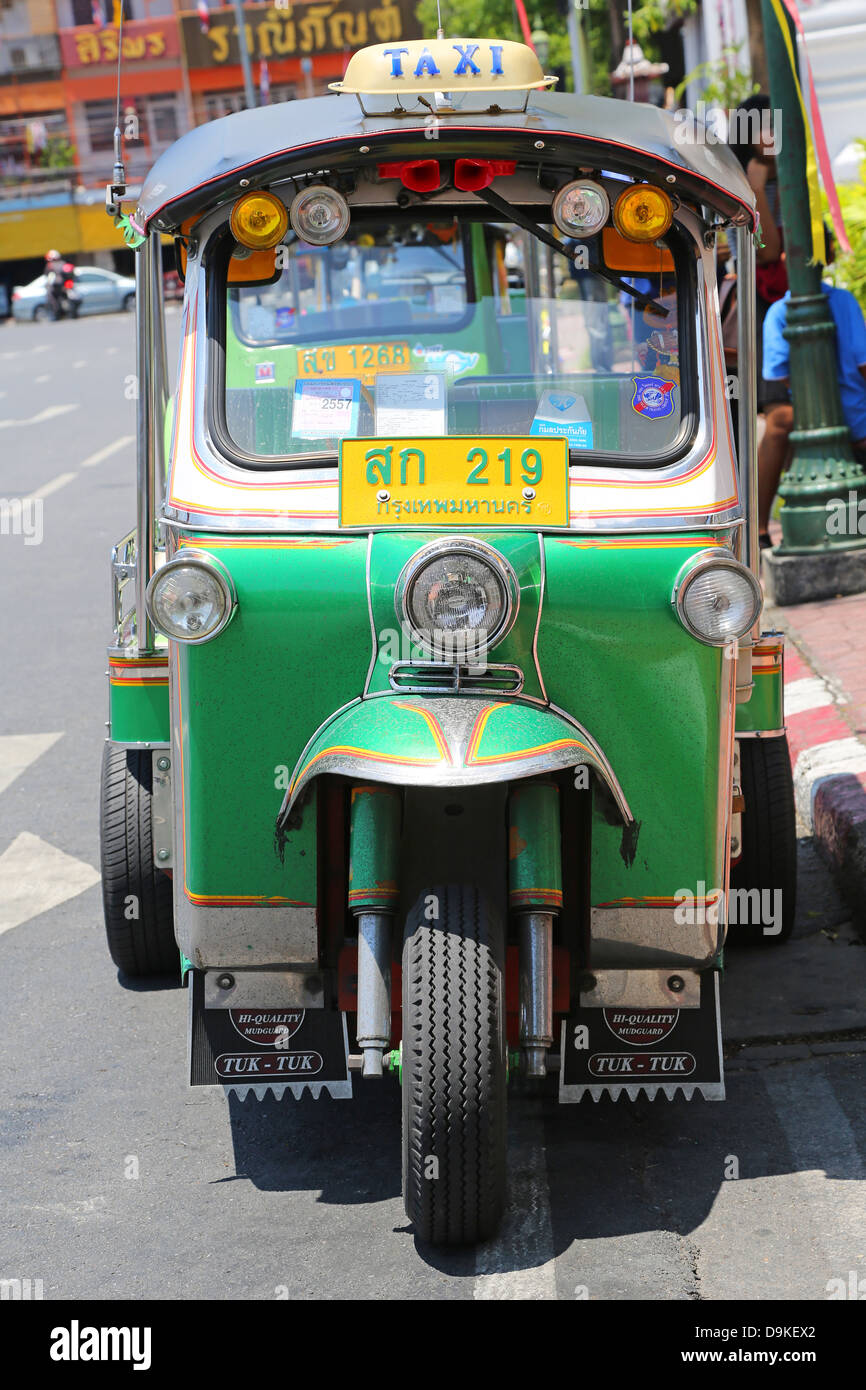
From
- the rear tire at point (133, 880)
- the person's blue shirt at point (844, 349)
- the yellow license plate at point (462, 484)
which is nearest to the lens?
the yellow license plate at point (462, 484)

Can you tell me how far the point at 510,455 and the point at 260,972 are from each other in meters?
1.25

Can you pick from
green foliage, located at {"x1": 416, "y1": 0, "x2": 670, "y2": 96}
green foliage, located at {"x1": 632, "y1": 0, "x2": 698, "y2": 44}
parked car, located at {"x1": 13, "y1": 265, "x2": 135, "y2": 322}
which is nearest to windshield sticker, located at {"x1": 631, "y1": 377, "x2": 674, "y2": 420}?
green foliage, located at {"x1": 632, "y1": 0, "x2": 698, "y2": 44}

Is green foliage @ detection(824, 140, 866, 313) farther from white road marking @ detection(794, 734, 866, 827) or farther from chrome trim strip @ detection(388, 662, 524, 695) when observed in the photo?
chrome trim strip @ detection(388, 662, 524, 695)

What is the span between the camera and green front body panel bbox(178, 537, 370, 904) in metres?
3.56

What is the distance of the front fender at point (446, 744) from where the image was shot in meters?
3.28

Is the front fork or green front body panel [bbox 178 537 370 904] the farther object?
green front body panel [bbox 178 537 370 904]

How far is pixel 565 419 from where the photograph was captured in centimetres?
402

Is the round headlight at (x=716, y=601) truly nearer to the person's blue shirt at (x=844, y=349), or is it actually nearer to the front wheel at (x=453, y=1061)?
the front wheel at (x=453, y=1061)

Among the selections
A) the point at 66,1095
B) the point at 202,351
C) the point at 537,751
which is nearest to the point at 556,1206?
the point at 537,751

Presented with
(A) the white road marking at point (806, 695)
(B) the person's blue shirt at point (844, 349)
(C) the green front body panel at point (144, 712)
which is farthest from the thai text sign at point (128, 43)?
(C) the green front body panel at point (144, 712)

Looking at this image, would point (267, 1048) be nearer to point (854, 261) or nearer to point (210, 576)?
point (210, 576)

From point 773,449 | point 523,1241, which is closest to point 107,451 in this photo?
point 773,449

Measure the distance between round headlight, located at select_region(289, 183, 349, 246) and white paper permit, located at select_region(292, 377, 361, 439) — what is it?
36 cm

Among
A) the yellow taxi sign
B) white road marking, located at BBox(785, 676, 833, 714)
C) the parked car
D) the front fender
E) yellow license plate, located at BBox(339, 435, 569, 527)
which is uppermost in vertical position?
the parked car
